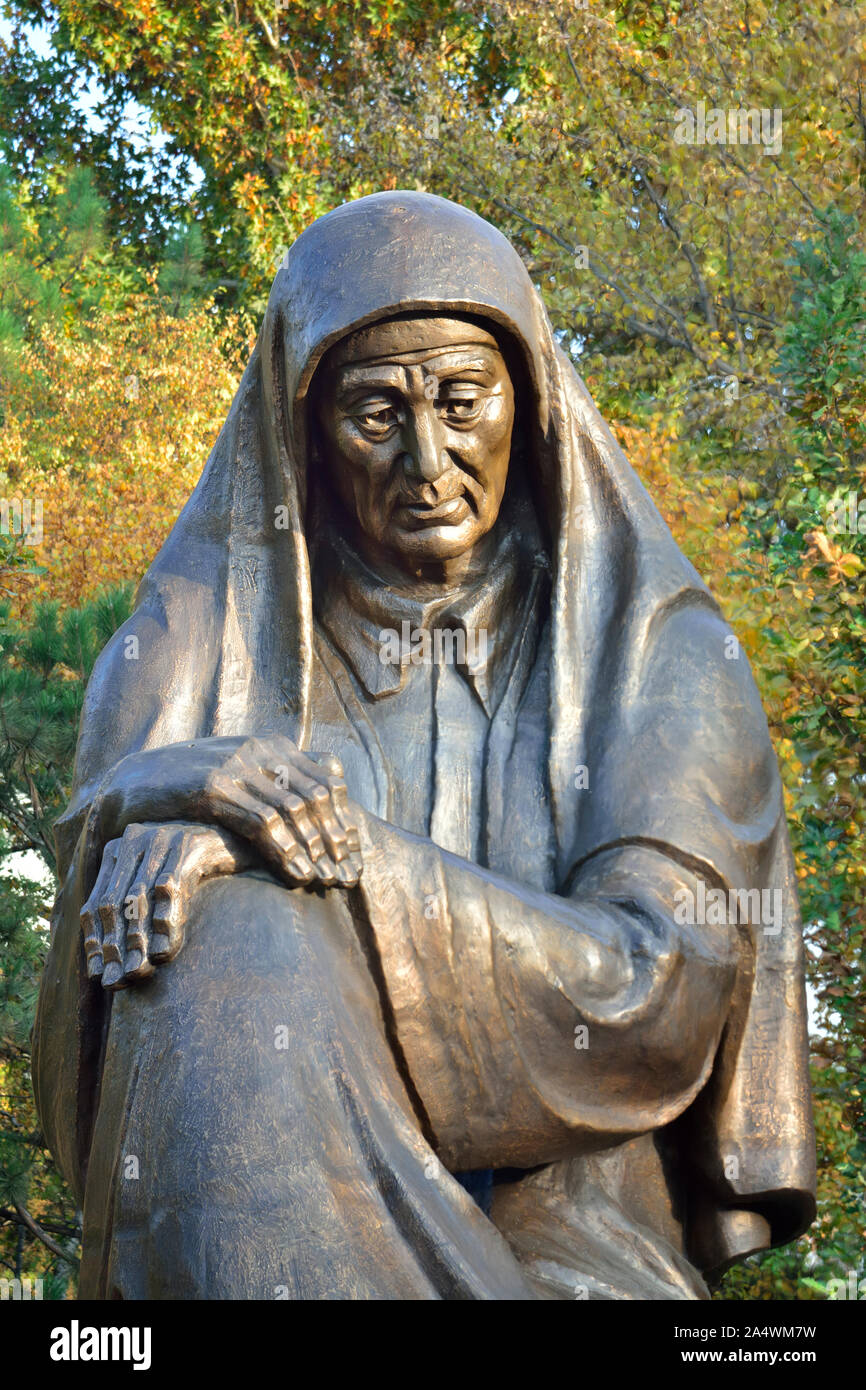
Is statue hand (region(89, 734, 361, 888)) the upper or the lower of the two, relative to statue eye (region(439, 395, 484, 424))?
lower

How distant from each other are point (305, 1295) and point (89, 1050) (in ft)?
2.35

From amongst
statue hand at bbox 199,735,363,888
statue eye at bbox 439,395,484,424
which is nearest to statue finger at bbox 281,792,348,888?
statue hand at bbox 199,735,363,888

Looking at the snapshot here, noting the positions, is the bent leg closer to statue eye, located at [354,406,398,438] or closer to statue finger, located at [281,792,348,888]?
statue finger, located at [281,792,348,888]

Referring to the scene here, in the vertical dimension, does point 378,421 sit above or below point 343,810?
above

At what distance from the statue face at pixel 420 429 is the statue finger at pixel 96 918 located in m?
0.88

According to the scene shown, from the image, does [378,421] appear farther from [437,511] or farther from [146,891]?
[146,891]

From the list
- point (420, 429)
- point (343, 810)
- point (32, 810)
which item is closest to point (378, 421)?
point (420, 429)

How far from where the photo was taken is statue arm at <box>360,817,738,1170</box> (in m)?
3.03

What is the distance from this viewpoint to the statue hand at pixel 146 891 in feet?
9.51

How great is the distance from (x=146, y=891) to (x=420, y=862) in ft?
1.41

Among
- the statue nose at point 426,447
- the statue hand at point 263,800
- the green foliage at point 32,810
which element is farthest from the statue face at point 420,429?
the green foliage at point 32,810

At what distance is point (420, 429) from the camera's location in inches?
135

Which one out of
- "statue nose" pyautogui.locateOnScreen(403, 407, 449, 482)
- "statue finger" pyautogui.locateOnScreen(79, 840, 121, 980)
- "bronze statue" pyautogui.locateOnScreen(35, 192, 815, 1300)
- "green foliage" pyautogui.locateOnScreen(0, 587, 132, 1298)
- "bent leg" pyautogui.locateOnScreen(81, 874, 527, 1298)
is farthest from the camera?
"green foliage" pyautogui.locateOnScreen(0, 587, 132, 1298)

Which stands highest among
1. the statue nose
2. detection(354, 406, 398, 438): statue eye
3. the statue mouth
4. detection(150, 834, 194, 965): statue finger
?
detection(354, 406, 398, 438): statue eye
